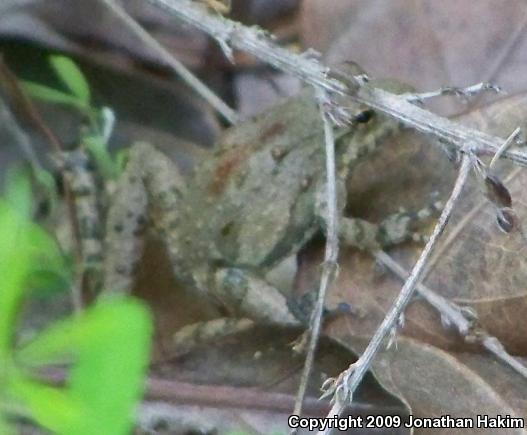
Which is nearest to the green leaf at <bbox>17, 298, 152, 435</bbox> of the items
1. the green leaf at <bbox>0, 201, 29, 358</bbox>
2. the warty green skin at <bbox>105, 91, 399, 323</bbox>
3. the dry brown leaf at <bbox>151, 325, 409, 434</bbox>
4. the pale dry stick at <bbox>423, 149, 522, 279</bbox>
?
the green leaf at <bbox>0, 201, 29, 358</bbox>

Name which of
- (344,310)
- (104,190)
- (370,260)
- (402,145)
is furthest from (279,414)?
(104,190)

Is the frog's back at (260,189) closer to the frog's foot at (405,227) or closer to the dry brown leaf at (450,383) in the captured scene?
the frog's foot at (405,227)

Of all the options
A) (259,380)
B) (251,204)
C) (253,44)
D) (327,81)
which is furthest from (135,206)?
(327,81)

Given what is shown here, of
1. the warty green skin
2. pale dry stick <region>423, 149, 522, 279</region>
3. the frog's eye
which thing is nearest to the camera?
pale dry stick <region>423, 149, 522, 279</region>

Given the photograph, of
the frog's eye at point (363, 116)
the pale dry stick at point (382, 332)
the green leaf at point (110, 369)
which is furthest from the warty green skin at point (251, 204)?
the green leaf at point (110, 369)

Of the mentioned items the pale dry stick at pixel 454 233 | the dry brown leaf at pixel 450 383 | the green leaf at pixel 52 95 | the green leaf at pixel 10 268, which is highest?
the green leaf at pixel 52 95

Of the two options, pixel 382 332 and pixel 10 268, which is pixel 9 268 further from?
pixel 382 332

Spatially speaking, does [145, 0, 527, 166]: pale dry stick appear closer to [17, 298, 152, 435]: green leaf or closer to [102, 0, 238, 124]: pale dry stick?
[102, 0, 238, 124]: pale dry stick
